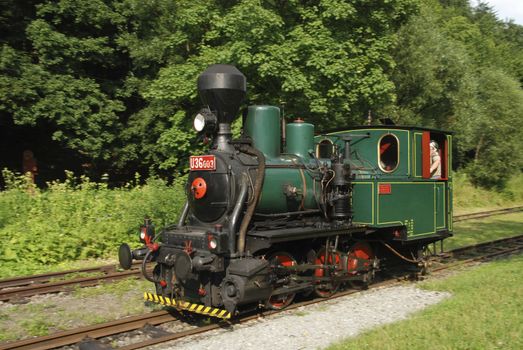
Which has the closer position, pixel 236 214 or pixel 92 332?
pixel 92 332

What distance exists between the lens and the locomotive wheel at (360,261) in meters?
8.51

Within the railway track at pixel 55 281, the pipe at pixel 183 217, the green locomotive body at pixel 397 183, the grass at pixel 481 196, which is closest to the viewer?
the pipe at pixel 183 217

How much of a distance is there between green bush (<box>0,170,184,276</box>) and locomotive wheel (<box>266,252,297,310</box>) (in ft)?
18.5

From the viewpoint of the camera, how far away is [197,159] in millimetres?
7207

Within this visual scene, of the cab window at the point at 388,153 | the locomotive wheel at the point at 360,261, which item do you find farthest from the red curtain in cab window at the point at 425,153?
the locomotive wheel at the point at 360,261

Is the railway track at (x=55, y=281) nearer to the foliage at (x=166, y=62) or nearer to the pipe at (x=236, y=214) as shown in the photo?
the pipe at (x=236, y=214)

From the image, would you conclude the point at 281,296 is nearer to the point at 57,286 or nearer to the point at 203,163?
the point at 203,163

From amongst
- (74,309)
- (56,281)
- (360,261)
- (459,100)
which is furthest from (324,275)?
(459,100)

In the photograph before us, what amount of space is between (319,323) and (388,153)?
4313 mm

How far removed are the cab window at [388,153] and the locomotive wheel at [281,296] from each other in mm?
2994

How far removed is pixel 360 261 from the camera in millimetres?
8648

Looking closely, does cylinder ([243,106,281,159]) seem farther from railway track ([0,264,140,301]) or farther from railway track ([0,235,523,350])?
railway track ([0,264,140,301])

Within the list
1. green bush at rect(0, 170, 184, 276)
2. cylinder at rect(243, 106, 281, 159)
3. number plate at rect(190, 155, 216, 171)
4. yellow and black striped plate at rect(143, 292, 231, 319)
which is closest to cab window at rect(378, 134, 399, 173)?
cylinder at rect(243, 106, 281, 159)

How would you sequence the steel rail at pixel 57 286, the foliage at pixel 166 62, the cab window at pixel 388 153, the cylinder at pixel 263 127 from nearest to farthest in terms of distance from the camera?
the cylinder at pixel 263 127
the steel rail at pixel 57 286
the cab window at pixel 388 153
the foliage at pixel 166 62
